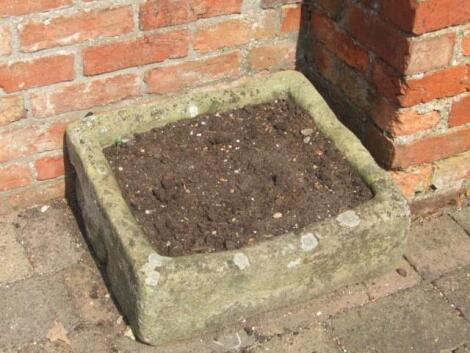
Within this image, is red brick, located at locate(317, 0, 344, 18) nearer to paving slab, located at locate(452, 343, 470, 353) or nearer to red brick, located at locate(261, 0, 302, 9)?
red brick, located at locate(261, 0, 302, 9)

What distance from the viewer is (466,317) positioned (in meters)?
2.35

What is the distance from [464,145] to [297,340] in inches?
36.0

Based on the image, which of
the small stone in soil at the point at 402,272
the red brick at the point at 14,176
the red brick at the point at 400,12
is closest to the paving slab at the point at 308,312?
the small stone in soil at the point at 402,272

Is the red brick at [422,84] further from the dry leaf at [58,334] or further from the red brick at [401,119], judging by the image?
the dry leaf at [58,334]

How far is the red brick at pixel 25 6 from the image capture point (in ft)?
7.45

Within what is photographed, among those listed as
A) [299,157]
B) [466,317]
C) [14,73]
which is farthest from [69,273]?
[466,317]

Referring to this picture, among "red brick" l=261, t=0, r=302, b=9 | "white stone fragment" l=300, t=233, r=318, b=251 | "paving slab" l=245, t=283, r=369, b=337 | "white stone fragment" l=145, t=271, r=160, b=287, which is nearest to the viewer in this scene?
"white stone fragment" l=145, t=271, r=160, b=287

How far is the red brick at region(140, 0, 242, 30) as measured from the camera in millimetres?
2475

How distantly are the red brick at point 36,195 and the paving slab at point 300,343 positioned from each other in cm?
95

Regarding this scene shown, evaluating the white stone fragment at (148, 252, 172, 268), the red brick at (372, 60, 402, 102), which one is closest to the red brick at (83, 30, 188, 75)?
the red brick at (372, 60, 402, 102)

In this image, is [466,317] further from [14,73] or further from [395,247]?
[14,73]

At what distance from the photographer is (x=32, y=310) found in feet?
7.66

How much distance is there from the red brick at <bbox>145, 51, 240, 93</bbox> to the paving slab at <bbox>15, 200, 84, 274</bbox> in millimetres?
548

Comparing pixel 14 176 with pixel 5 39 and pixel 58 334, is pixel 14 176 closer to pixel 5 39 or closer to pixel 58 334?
pixel 5 39
